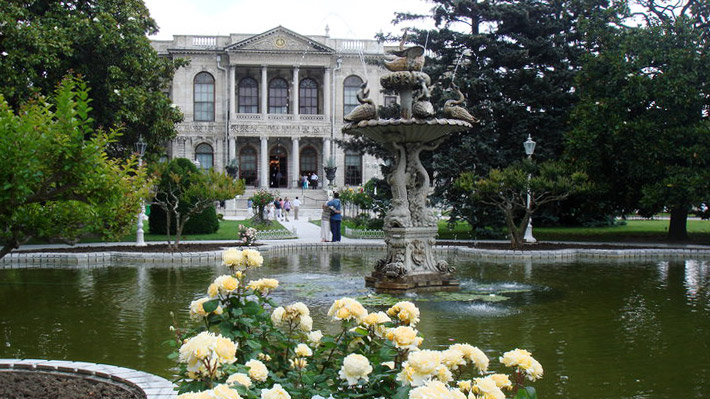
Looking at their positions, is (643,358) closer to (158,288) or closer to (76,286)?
(158,288)

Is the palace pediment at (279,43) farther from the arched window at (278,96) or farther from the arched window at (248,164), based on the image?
the arched window at (248,164)

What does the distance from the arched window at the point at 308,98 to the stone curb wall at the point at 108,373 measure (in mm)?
47926

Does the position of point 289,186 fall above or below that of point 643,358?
above

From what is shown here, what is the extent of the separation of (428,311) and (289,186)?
41881mm

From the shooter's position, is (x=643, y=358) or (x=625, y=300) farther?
(x=625, y=300)

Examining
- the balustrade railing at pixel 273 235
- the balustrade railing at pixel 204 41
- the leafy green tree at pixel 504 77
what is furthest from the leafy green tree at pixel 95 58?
the balustrade railing at pixel 204 41

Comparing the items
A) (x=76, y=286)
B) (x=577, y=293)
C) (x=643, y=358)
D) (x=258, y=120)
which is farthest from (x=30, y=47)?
(x=258, y=120)

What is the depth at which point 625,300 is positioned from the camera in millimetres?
10039

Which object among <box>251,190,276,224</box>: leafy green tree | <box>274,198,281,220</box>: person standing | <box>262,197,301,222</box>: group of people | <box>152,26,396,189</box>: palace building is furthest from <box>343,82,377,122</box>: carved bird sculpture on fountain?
<box>152,26,396,189</box>: palace building

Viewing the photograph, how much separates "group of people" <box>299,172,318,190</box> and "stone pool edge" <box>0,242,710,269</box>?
2830cm

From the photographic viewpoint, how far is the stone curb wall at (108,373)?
15.8 feet

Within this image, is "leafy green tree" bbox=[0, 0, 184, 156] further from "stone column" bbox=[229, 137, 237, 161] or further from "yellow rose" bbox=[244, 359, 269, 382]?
"stone column" bbox=[229, 137, 237, 161]

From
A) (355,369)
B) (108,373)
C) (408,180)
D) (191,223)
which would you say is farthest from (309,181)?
(355,369)

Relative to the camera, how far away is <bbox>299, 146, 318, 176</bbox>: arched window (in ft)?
171
